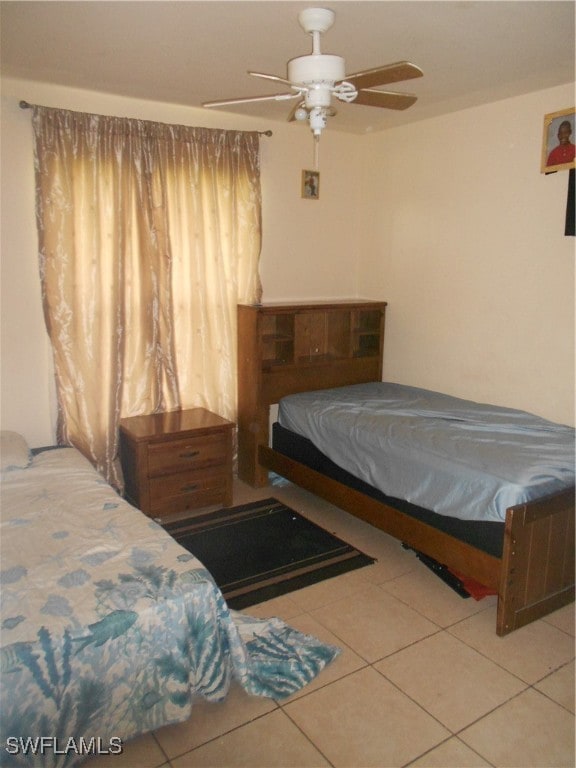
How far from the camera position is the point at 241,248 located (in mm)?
3988

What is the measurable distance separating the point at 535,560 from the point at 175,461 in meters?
2.02

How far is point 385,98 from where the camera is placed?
231cm

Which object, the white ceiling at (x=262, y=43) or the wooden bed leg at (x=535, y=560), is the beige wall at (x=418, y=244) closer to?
the white ceiling at (x=262, y=43)

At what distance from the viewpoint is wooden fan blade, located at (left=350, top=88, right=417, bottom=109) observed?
7.38 ft

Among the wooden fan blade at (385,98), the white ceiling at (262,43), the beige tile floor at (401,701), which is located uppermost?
the white ceiling at (262,43)

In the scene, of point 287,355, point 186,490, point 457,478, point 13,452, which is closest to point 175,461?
point 186,490

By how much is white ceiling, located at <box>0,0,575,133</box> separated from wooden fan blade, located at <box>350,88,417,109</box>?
0.96 ft

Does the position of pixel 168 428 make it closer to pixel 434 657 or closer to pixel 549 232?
pixel 434 657

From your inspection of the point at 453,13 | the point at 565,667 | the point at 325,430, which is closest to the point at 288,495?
the point at 325,430

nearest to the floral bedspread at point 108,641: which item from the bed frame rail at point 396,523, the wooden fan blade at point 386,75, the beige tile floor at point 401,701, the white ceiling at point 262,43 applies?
the beige tile floor at point 401,701

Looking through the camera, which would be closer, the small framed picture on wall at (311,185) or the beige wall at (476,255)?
the beige wall at (476,255)

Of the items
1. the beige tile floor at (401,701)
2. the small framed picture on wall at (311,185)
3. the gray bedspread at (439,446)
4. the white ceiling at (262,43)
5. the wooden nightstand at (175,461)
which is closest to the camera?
the beige tile floor at (401,701)

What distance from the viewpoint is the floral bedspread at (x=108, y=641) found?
1657 millimetres

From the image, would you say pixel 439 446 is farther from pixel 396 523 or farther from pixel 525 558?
pixel 525 558
